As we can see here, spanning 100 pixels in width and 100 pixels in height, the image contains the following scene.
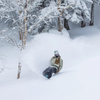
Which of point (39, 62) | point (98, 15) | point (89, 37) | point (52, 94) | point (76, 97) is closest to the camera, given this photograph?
point (76, 97)

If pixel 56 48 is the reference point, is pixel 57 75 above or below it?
below

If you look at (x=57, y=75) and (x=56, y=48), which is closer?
(x=57, y=75)

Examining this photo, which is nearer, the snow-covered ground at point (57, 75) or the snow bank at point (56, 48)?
the snow-covered ground at point (57, 75)

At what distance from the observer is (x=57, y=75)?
4262mm

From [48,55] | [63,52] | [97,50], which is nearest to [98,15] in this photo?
[97,50]

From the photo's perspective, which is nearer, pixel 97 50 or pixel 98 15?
pixel 97 50

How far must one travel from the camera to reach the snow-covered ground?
2568 mm

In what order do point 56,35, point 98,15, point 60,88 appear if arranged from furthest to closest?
1. point 98,15
2. point 56,35
3. point 60,88

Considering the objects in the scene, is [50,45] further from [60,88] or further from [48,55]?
[60,88]

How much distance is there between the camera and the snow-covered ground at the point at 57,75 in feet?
8.42

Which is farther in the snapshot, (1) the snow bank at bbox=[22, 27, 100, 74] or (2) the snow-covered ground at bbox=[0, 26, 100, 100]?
(1) the snow bank at bbox=[22, 27, 100, 74]

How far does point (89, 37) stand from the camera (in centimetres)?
1034

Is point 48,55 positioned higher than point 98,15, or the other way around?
point 98,15

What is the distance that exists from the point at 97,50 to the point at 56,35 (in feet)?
10.8
